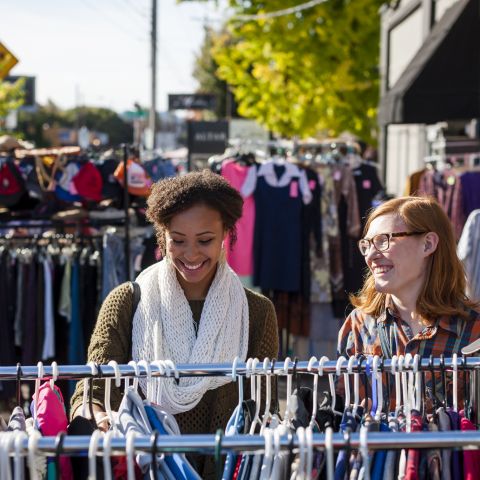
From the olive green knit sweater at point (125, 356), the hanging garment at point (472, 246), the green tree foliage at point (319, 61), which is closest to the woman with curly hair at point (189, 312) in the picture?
the olive green knit sweater at point (125, 356)

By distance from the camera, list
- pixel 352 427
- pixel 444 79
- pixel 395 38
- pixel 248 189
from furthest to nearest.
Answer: pixel 395 38 < pixel 444 79 < pixel 248 189 < pixel 352 427

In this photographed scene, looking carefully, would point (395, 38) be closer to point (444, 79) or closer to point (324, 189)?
point (444, 79)

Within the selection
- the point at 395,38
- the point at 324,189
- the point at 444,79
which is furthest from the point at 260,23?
the point at 324,189

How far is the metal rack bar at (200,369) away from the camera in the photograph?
8.02 ft

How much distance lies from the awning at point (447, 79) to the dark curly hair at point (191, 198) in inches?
272

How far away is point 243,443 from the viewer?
6.41 ft

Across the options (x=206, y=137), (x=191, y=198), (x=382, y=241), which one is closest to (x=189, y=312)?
(x=191, y=198)

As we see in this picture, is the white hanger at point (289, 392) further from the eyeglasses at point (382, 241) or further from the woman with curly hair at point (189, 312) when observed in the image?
the eyeglasses at point (382, 241)

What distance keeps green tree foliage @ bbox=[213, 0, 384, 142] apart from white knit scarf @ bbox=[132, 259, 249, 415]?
54.8 feet

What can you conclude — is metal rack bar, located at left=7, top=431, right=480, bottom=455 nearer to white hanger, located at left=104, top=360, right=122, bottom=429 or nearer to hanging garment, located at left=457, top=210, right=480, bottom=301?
white hanger, located at left=104, top=360, right=122, bottom=429

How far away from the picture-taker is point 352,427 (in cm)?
238

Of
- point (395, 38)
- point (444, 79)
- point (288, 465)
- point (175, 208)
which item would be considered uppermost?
point (395, 38)

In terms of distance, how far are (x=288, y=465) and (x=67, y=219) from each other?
570cm

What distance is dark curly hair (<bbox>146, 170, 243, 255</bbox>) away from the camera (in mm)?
3092
